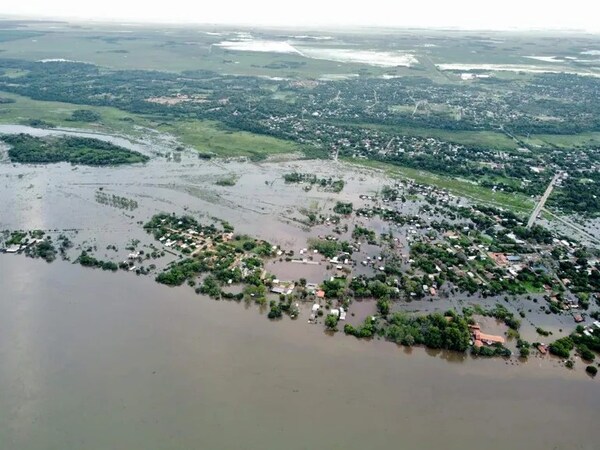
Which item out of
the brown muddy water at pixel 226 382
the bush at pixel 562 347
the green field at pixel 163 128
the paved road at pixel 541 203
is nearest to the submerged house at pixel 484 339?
the brown muddy water at pixel 226 382

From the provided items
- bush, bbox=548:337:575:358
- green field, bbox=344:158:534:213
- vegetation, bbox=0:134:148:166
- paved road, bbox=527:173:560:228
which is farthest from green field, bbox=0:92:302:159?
bush, bbox=548:337:575:358

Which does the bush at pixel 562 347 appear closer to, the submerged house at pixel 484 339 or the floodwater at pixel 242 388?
the floodwater at pixel 242 388

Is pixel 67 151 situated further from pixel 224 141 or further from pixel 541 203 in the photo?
pixel 541 203

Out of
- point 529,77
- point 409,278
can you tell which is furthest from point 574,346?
point 529,77

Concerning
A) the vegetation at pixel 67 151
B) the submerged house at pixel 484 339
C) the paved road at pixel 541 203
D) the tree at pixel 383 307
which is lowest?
the submerged house at pixel 484 339

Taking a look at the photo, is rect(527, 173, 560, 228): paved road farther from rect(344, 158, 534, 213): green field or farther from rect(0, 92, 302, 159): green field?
rect(0, 92, 302, 159): green field

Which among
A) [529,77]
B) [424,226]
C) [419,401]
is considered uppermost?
[529,77]

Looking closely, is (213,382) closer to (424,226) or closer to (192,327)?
(192,327)
